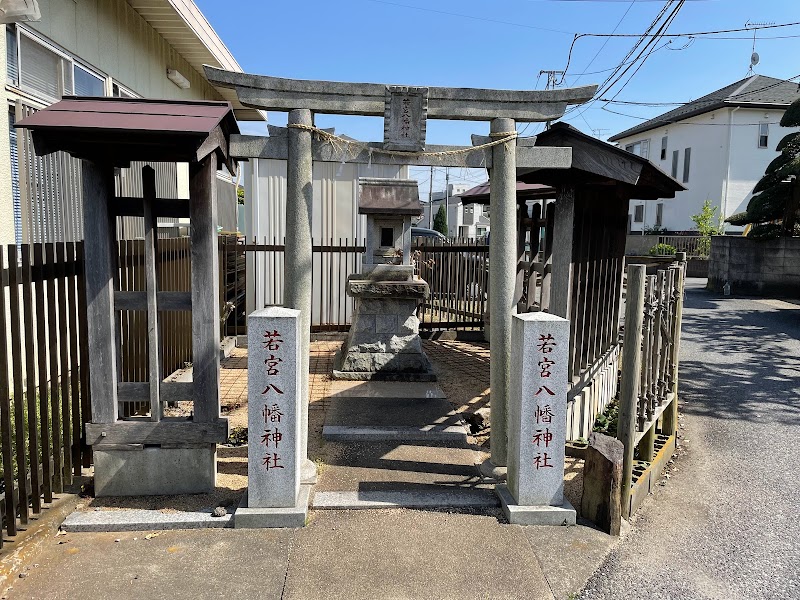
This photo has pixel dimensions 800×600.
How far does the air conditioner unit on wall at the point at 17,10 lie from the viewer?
5027mm

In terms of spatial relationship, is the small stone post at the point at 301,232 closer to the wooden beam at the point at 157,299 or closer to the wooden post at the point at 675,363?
the wooden beam at the point at 157,299

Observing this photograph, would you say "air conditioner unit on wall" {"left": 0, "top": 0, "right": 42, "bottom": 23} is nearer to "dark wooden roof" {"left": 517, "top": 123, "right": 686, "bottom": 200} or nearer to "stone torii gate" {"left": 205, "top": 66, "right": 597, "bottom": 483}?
"stone torii gate" {"left": 205, "top": 66, "right": 597, "bottom": 483}

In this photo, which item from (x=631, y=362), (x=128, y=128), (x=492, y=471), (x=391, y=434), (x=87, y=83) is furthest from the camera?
(x=87, y=83)

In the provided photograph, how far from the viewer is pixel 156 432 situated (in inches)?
173

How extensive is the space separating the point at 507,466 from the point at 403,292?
396cm

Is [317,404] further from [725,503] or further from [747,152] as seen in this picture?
[747,152]

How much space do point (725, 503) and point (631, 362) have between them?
64.7 inches

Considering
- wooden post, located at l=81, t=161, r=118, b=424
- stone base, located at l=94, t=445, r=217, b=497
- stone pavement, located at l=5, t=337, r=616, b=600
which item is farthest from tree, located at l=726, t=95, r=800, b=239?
wooden post, located at l=81, t=161, r=118, b=424

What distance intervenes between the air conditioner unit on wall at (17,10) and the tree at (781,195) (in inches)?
784

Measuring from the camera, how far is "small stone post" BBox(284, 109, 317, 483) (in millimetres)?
4602

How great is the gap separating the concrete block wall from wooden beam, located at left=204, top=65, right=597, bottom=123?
17.1 meters

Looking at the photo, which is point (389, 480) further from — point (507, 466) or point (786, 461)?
point (786, 461)

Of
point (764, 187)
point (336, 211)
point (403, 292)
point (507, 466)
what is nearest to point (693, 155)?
point (764, 187)

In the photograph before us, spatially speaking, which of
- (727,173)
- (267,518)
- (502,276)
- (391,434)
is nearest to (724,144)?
(727,173)
